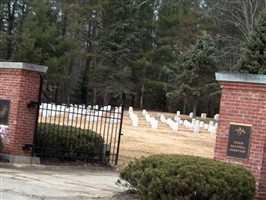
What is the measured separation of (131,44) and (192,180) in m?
51.1

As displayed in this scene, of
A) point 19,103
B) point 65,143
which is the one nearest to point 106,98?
point 65,143

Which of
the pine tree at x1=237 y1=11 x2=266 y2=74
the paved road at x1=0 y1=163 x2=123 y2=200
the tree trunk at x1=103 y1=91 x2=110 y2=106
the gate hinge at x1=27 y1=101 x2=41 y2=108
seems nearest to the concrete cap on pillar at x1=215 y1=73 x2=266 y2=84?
the paved road at x1=0 y1=163 x2=123 y2=200

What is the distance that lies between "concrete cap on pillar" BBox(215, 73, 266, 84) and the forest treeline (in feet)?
106

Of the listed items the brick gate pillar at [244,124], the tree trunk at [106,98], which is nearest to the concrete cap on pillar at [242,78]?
the brick gate pillar at [244,124]

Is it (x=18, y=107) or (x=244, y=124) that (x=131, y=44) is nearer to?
(x=18, y=107)

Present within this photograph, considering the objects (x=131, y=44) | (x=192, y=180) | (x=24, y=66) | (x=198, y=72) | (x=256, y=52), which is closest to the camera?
(x=192, y=180)

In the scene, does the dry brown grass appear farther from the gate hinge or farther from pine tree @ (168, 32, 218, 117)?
pine tree @ (168, 32, 218, 117)

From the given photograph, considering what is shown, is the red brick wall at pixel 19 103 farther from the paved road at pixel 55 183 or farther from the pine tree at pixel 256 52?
the pine tree at pixel 256 52

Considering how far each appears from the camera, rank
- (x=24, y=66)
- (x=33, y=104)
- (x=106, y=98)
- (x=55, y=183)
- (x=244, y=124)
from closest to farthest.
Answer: (x=244, y=124) → (x=55, y=183) → (x=24, y=66) → (x=33, y=104) → (x=106, y=98)

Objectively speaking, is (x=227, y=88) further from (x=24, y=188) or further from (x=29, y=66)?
(x=29, y=66)

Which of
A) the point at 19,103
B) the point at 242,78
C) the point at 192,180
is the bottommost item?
the point at 192,180

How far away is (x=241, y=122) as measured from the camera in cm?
904

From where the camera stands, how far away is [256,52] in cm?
2898

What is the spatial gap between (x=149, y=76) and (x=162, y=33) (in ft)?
20.0
